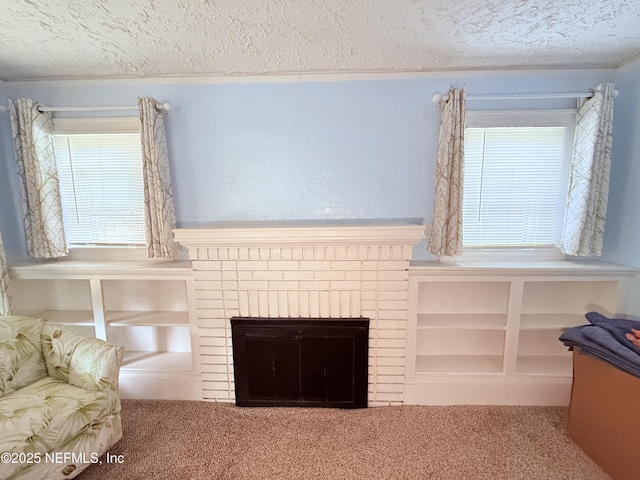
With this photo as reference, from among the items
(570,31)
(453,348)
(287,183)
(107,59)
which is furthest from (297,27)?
(453,348)

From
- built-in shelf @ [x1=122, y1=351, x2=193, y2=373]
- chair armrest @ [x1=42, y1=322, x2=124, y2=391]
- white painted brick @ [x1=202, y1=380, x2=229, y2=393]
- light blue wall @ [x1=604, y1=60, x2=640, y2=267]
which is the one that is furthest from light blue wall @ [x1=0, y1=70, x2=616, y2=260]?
white painted brick @ [x1=202, y1=380, x2=229, y2=393]

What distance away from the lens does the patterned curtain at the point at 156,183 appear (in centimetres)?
198

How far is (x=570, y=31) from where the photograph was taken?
61.1 inches

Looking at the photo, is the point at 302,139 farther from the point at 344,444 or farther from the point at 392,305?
the point at 344,444

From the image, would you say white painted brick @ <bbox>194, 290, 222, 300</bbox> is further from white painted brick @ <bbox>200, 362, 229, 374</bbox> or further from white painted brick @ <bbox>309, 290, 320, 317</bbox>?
white painted brick @ <bbox>309, 290, 320, 317</bbox>

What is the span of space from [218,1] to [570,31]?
1.84 m

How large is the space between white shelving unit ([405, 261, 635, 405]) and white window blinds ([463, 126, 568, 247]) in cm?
28

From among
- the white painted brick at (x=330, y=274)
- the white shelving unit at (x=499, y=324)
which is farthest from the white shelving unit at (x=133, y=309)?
the white shelving unit at (x=499, y=324)

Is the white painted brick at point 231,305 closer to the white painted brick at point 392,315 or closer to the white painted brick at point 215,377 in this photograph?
the white painted brick at point 215,377

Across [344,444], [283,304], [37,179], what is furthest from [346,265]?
[37,179]

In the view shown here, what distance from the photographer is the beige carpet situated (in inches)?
60.6

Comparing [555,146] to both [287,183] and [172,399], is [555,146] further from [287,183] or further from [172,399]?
[172,399]

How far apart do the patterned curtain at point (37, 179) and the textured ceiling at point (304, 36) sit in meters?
0.32

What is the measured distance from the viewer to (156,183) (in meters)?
2.02
